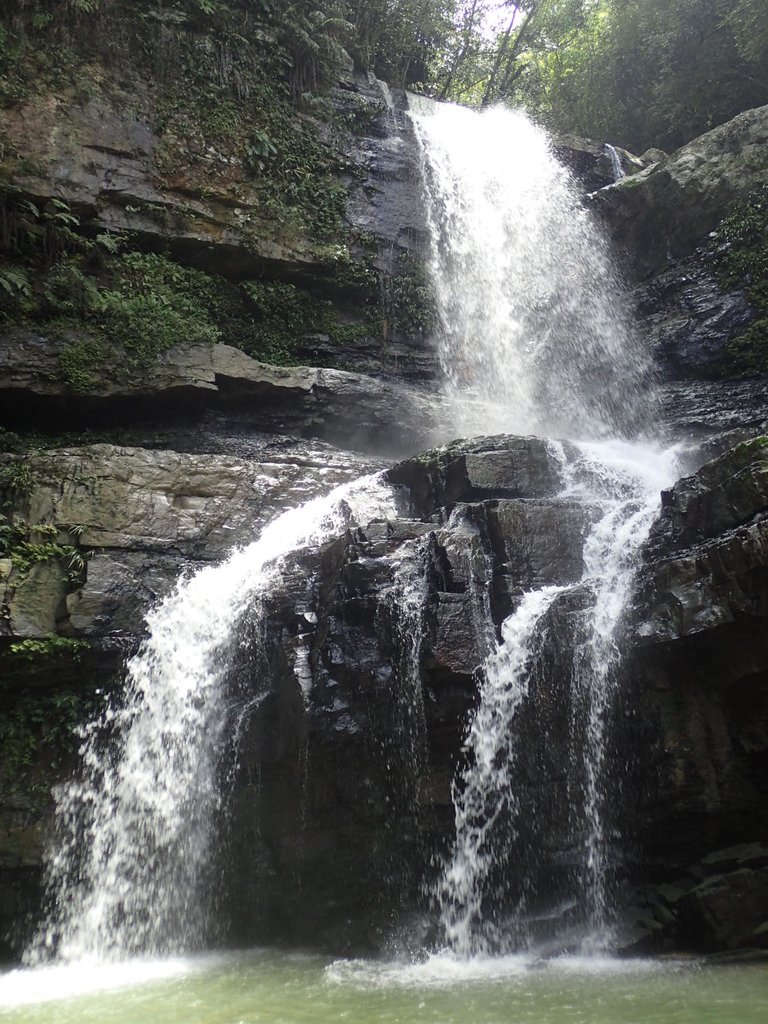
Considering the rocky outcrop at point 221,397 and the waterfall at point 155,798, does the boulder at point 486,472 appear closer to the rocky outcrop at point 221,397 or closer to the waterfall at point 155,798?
the waterfall at point 155,798

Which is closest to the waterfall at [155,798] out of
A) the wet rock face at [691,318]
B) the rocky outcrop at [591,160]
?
the wet rock face at [691,318]

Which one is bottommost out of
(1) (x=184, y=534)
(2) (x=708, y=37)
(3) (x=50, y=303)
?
(1) (x=184, y=534)

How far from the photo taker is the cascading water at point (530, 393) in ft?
20.5

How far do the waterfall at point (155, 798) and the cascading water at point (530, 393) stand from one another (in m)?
2.67

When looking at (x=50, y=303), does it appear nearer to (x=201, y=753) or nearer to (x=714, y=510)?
(x=201, y=753)

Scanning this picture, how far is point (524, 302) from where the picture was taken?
14.8 metres

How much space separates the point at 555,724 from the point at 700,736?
117 centimetres

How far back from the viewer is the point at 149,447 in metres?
→ 11.8

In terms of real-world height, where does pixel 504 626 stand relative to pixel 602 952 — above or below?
above

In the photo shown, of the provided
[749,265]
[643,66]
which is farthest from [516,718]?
[643,66]

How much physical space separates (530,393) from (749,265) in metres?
4.33

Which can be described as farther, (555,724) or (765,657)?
(555,724)

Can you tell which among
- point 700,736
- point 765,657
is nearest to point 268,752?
point 700,736

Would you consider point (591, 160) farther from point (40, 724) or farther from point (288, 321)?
point (40, 724)
